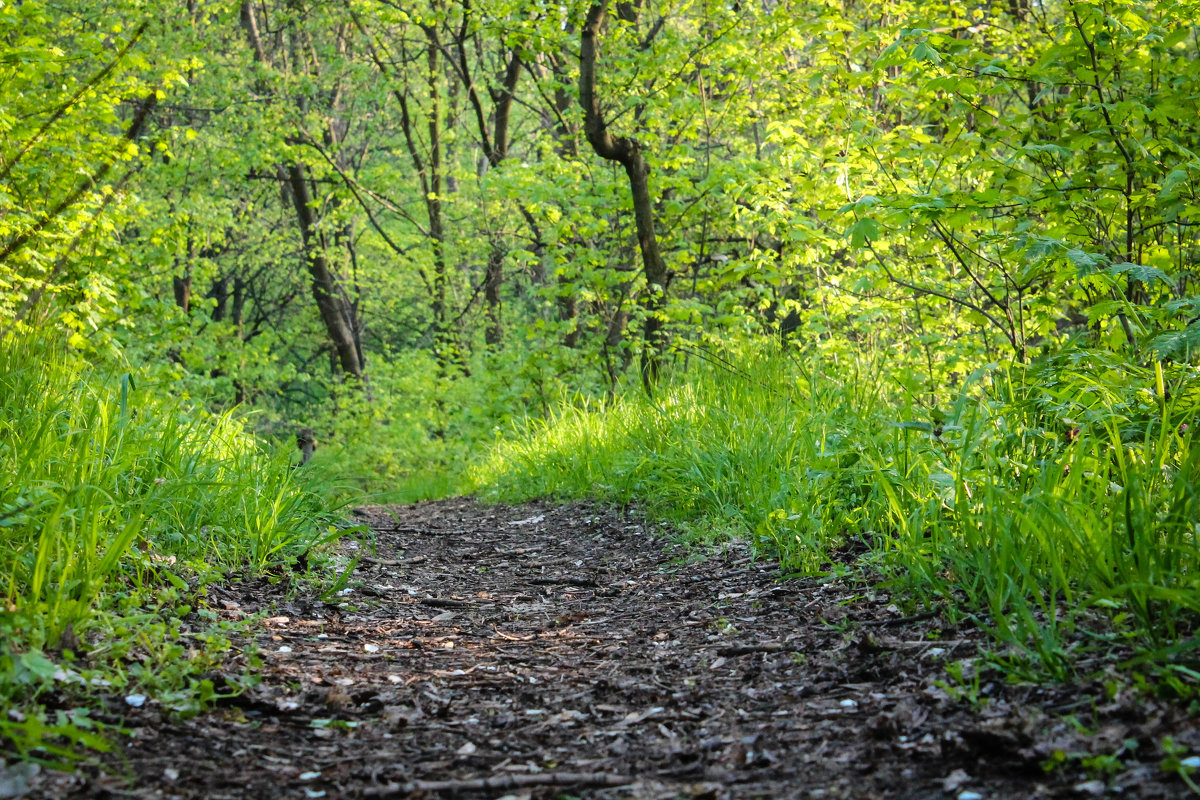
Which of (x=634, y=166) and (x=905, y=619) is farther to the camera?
(x=634, y=166)

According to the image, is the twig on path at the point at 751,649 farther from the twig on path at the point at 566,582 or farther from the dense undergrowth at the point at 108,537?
the dense undergrowth at the point at 108,537

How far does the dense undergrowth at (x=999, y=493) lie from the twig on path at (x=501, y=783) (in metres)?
0.98

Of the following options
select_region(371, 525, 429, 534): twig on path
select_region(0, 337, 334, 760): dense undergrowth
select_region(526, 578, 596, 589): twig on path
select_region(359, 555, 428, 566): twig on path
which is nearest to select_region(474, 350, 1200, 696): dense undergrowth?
select_region(526, 578, 596, 589): twig on path

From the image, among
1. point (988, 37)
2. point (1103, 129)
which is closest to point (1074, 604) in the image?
point (1103, 129)

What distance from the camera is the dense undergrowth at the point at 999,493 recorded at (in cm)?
189

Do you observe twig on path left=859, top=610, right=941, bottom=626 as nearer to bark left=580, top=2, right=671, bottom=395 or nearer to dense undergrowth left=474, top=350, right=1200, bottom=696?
dense undergrowth left=474, top=350, right=1200, bottom=696

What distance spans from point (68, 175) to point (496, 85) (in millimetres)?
7006

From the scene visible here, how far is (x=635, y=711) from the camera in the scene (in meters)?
2.07

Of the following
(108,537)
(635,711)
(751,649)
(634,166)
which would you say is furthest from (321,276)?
(635,711)

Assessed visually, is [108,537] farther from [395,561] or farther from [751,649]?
[751,649]

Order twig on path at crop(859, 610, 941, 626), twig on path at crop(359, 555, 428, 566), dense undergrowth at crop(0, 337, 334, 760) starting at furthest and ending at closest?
twig on path at crop(359, 555, 428, 566)
twig on path at crop(859, 610, 941, 626)
dense undergrowth at crop(0, 337, 334, 760)

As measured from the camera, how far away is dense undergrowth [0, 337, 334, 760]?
1.82 m

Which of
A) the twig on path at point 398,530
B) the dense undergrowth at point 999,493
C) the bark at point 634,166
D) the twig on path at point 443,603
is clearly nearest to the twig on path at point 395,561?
the twig on path at point 443,603

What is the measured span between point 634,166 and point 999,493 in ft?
20.4
